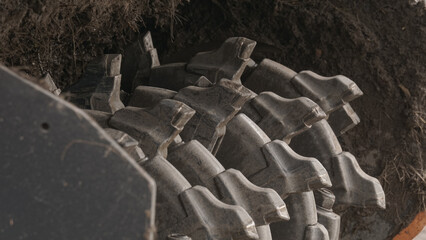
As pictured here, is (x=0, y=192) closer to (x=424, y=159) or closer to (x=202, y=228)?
(x=202, y=228)

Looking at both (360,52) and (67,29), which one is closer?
(67,29)

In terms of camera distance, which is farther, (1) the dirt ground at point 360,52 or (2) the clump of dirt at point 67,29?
(1) the dirt ground at point 360,52

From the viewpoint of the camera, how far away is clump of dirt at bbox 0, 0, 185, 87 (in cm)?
178

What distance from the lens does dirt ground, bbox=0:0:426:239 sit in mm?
2621

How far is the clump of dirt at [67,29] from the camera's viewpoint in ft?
5.83

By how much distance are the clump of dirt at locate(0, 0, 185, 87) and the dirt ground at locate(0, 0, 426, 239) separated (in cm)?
1

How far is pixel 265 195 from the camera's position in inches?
70.6

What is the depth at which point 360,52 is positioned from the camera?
105 inches

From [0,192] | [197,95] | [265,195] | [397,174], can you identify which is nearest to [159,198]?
[265,195]

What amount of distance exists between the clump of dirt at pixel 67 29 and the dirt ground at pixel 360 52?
0.01 m

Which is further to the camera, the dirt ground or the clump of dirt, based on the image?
the dirt ground

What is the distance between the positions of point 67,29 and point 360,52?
3.22 feet

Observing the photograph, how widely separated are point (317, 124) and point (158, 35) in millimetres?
634

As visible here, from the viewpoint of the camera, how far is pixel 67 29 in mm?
2215
